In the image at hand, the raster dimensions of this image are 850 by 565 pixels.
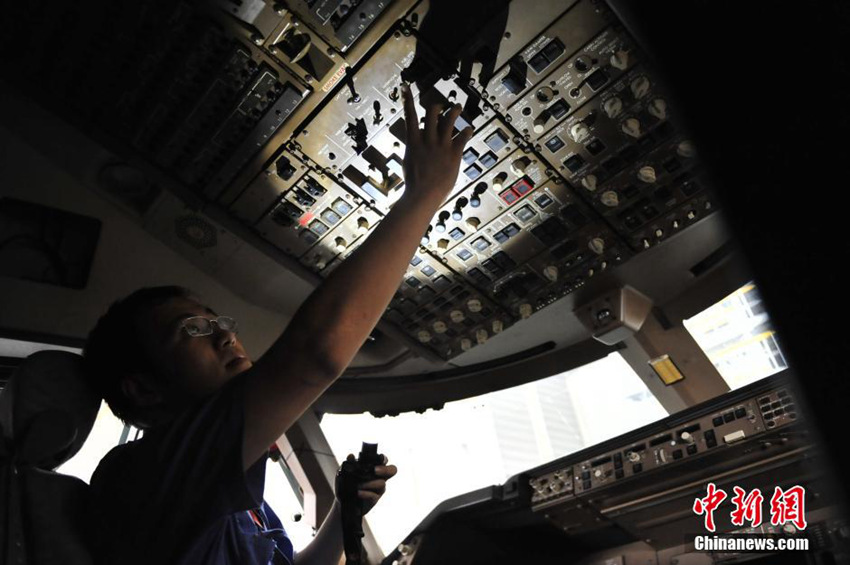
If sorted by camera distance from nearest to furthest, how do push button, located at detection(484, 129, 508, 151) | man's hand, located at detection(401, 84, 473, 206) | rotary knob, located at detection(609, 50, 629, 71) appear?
man's hand, located at detection(401, 84, 473, 206), rotary knob, located at detection(609, 50, 629, 71), push button, located at detection(484, 129, 508, 151)

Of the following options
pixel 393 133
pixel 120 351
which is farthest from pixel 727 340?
pixel 120 351

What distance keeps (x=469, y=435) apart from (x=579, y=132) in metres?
1.94

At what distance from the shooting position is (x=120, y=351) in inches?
52.3

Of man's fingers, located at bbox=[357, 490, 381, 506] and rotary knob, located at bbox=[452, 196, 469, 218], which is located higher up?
rotary knob, located at bbox=[452, 196, 469, 218]

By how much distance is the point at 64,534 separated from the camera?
3.38 ft

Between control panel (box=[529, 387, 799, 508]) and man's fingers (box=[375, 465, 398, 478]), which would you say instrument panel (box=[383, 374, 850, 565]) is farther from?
man's fingers (box=[375, 465, 398, 478])

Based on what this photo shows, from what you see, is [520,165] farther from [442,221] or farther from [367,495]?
[367,495]

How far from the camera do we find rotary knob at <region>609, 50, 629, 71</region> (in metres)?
1.79

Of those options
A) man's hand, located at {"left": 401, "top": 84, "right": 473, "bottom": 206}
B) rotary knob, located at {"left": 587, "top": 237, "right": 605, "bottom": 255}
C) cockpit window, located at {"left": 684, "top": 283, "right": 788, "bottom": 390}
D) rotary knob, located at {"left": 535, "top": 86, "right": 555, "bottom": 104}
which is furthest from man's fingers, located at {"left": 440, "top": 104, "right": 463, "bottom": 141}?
cockpit window, located at {"left": 684, "top": 283, "right": 788, "bottom": 390}

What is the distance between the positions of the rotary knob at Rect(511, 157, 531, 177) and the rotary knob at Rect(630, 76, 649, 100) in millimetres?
385

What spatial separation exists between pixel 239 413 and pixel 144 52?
4.91 ft

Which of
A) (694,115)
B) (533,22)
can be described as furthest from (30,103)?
(694,115)

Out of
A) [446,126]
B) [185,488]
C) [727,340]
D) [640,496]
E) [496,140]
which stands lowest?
[185,488]

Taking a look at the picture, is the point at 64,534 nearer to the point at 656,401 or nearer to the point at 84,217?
the point at 84,217
